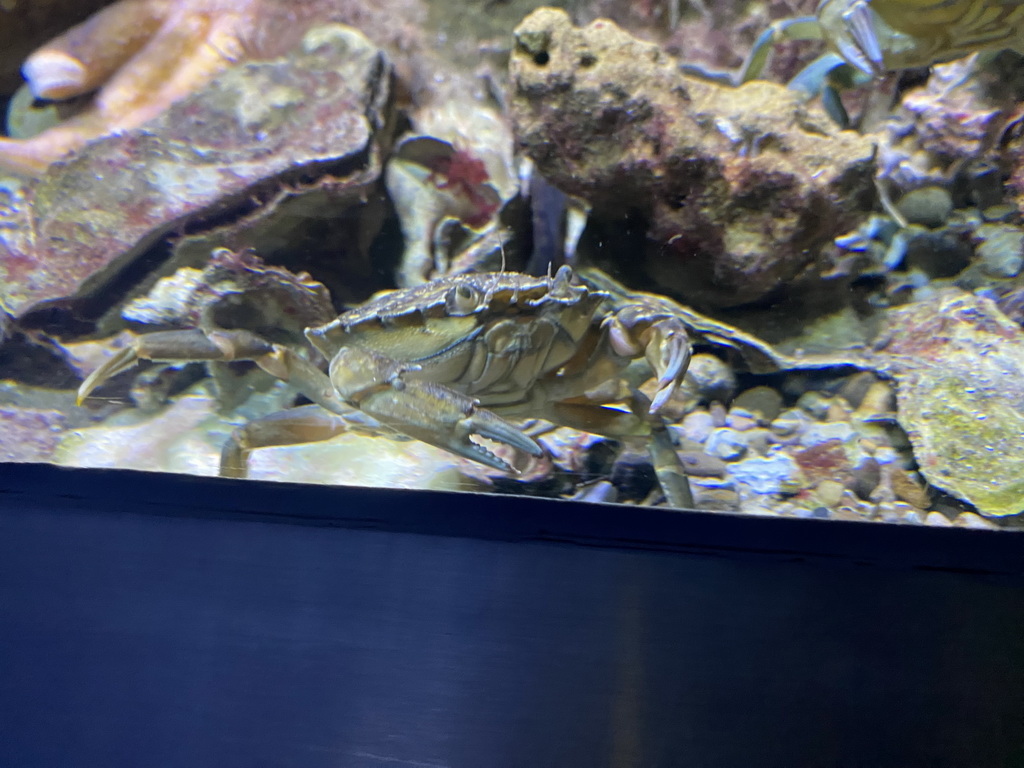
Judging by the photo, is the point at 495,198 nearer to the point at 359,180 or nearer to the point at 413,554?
the point at 359,180

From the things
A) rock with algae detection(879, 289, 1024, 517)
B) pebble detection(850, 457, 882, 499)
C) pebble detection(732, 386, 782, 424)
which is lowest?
pebble detection(732, 386, 782, 424)

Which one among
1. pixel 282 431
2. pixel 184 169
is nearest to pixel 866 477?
pixel 282 431

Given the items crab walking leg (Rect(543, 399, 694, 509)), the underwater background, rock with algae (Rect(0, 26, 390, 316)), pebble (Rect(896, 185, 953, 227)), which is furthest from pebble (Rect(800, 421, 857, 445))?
rock with algae (Rect(0, 26, 390, 316))

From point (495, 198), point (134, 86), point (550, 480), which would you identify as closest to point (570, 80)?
point (495, 198)

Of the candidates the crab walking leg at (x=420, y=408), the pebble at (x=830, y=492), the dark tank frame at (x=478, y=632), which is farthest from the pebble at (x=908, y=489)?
the crab walking leg at (x=420, y=408)

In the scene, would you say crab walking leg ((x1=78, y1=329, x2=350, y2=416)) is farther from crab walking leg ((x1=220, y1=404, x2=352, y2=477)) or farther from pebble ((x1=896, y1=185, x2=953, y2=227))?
pebble ((x1=896, y1=185, x2=953, y2=227))

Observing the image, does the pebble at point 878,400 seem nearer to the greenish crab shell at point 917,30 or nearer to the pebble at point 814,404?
the pebble at point 814,404
